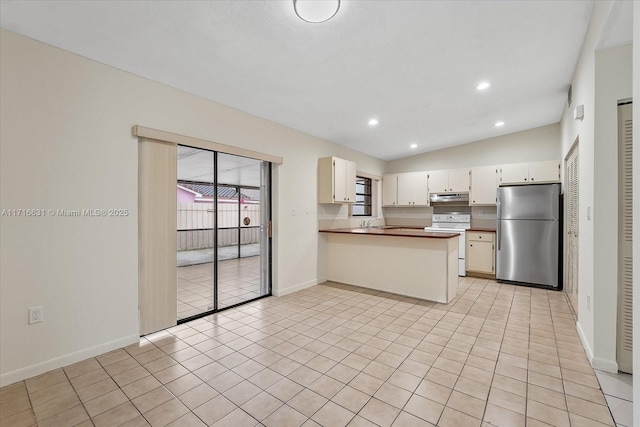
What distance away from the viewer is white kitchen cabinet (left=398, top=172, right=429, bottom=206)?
240 inches

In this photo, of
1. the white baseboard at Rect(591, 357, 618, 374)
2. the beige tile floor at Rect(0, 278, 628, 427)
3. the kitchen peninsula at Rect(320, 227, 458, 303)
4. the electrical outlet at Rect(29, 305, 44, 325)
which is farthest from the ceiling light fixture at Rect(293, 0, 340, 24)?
the white baseboard at Rect(591, 357, 618, 374)

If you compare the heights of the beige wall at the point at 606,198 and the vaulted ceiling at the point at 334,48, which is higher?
the vaulted ceiling at the point at 334,48

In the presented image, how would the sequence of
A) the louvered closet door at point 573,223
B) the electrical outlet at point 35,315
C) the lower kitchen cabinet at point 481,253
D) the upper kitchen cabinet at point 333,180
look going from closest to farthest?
the electrical outlet at point 35,315 < the louvered closet door at point 573,223 < the upper kitchen cabinet at point 333,180 < the lower kitchen cabinet at point 481,253

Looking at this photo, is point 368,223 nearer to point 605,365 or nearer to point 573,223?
point 573,223

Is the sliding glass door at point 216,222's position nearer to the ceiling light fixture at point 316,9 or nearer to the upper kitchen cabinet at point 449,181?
the ceiling light fixture at point 316,9

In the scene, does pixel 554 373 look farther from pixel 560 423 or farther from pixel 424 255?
pixel 424 255

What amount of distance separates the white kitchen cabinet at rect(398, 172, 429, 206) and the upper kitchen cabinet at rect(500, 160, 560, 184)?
1.44m

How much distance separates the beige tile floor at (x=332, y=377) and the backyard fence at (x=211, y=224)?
132 cm

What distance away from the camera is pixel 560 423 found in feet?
5.28

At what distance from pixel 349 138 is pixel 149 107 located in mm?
3189

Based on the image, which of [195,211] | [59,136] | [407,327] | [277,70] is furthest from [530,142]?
[59,136]

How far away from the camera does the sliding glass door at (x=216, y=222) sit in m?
3.41

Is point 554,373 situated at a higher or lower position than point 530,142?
lower

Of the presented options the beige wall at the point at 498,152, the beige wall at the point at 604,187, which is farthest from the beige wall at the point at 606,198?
the beige wall at the point at 498,152
